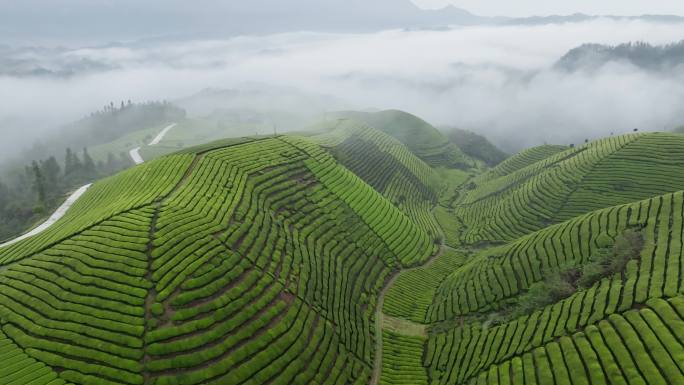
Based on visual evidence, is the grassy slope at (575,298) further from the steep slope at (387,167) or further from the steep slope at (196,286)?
the steep slope at (387,167)

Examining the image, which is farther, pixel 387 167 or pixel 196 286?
pixel 387 167

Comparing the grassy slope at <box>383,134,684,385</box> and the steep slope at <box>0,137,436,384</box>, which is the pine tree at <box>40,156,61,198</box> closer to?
the steep slope at <box>0,137,436,384</box>

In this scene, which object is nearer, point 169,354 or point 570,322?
point 169,354

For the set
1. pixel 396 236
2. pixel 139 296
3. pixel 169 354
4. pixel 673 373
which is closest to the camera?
pixel 673 373

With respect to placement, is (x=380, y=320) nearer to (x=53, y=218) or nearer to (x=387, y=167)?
(x=387, y=167)

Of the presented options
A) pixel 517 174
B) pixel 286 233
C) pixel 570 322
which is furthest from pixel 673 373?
pixel 517 174

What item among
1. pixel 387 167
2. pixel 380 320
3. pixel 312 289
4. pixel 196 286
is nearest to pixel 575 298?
pixel 380 320

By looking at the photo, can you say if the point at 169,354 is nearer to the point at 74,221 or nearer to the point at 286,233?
the point at 286,233
